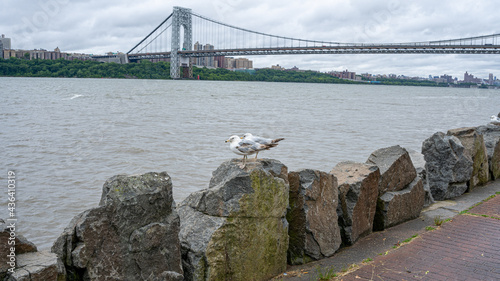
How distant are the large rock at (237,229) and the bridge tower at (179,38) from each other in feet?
233

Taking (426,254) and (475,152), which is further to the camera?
(475,152)

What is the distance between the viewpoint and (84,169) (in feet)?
31.2

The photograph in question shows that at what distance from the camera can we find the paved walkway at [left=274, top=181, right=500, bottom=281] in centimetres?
358

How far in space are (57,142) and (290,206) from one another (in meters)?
11.0

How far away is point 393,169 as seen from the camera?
497cm

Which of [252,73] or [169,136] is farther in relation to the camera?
[252,73]

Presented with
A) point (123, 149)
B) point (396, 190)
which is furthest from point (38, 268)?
point (123, 149)

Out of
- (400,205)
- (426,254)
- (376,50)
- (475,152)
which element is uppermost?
(376,50)

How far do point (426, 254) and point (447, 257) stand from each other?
164 millimetres

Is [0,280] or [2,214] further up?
[0,280]

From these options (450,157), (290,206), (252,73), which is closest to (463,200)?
(450,157)

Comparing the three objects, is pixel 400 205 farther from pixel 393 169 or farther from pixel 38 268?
pixel 38 268

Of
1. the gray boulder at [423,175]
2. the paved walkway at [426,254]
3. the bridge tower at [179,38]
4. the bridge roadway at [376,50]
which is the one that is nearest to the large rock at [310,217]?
the paved walkway at [426,254]

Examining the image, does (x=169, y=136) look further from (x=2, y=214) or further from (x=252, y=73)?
(x=252, y=73)
